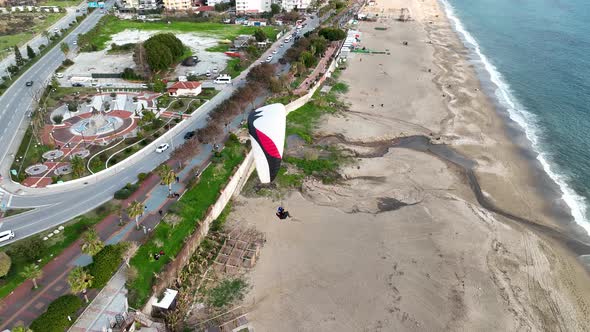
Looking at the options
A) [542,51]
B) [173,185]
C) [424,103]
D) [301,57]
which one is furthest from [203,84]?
[542,51]

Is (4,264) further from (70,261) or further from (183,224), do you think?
(183,224)

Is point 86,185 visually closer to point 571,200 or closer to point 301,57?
point 301,57

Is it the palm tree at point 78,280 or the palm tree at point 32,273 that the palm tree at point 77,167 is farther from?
the palm tree at point 78,280

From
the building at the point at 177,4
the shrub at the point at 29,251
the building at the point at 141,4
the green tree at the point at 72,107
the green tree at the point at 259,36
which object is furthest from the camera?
the building at the point at 141,4

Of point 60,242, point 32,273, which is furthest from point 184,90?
point 32,273

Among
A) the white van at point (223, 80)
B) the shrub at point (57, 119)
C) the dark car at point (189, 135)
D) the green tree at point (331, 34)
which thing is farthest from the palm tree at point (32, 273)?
the green tree at point (331, 34)

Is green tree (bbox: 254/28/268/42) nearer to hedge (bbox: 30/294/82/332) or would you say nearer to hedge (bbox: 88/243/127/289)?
hedge (bbox: 88/243/127/289)

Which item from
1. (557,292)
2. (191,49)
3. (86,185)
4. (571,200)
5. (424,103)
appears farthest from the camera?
(191,49)
